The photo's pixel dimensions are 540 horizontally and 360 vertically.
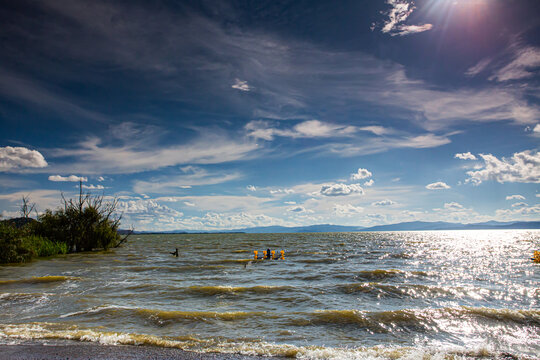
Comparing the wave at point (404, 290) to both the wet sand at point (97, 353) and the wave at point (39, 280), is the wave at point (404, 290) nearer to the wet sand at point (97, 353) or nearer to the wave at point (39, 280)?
the wet sand at point (97, 353)

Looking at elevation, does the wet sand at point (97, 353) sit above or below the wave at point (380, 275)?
above

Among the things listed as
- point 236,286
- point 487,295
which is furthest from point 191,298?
point 487,295

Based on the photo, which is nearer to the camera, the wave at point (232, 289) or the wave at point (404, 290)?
the wave at point (404, 290)

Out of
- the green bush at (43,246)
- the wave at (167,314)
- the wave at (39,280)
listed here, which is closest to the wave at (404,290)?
the wave at (167,314)

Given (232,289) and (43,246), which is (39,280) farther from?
(43,246)

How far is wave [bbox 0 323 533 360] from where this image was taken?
753cm

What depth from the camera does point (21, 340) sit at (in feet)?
26.3

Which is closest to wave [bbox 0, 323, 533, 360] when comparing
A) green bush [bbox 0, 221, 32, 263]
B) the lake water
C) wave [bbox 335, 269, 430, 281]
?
the lake water

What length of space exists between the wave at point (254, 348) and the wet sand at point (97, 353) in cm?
32

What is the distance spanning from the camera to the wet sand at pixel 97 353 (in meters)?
6.89

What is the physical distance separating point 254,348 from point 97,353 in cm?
371

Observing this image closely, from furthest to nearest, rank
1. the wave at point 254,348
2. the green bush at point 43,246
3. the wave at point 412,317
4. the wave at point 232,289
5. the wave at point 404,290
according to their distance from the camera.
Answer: the green bush at point 43,246 → the wave at point 232,289 → the wave at point 404,290 → the wave at point 412,317 → the wave at point 254,348

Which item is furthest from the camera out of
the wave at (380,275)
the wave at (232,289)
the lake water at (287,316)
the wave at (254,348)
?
the wave at (380,275)

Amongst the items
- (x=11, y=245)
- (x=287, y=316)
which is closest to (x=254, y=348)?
(x=287, y=316)
